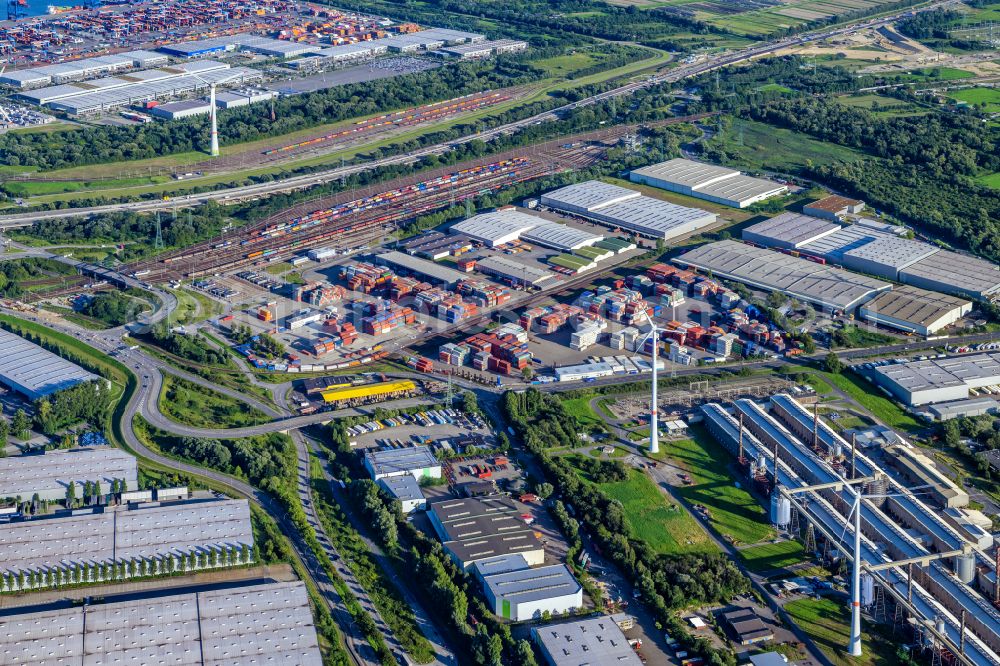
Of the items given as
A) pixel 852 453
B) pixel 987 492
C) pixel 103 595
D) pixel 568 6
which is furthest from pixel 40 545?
pixel 568 6

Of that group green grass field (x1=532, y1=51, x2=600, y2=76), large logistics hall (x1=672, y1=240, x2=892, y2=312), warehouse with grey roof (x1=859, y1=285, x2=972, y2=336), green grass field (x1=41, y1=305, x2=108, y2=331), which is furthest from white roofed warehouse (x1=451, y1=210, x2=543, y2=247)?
green grass field (x1=532, y1=51, x2=600, y2=76)

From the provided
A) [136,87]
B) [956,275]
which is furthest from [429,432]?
[136,87]

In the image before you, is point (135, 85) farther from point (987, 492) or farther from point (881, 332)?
point (987, 492)

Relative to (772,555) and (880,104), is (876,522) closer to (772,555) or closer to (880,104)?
(772,555)

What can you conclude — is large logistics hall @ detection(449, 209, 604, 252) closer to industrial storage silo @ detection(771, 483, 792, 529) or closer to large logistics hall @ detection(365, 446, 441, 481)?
large logistics hall @ detection(365, 446, 441, 481)

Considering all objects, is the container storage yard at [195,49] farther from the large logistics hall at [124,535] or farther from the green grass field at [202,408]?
the large logistics hall at [124,535]
